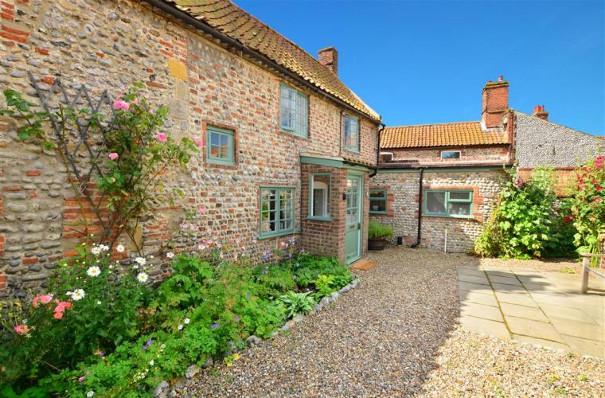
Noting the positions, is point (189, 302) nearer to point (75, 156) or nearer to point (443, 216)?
point (75, 156)

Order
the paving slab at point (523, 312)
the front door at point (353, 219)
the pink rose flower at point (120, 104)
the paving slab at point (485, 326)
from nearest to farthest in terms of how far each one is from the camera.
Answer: the pink rose flower at point (120, 104)
the paving slab at point (485, 326)
the paving slab at point (523, 312)
the front door at point (353, 219)

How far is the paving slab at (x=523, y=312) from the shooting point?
5.21 m

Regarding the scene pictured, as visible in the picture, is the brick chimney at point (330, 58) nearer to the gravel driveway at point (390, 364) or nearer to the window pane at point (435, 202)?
the window pane at point (435, 202)

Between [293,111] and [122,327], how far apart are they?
6790mm

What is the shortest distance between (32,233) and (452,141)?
21.5 m

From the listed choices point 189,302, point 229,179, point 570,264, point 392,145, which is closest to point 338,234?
point 229,179

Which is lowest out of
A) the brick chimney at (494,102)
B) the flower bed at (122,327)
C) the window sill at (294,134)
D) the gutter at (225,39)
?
the flower bed at (122,327)

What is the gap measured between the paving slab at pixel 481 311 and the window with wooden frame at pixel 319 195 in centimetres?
423

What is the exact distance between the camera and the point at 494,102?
688 inches

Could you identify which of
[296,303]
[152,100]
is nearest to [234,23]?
[152,100]

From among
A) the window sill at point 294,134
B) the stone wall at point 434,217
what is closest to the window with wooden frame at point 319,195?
the window sill at point 294,134

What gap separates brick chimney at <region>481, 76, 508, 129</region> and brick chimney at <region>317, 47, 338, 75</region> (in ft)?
35.3

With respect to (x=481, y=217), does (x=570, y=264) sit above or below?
below

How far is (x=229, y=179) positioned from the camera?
19.9 ft
